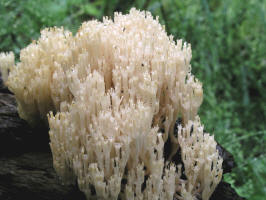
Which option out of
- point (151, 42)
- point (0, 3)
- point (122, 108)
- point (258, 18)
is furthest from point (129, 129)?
point (258, 18)

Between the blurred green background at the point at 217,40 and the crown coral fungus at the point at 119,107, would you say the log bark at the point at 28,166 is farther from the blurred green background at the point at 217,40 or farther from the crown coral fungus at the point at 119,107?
the blurred green background at the point at 217,40

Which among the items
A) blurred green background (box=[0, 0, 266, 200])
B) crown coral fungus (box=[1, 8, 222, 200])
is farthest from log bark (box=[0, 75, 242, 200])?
blurred green background (box=[0, 0, 266, 200])

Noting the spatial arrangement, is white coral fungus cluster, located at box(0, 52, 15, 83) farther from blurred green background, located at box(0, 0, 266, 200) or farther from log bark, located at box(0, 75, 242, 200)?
blurred green background, located at box(0, 0, 266, 200)

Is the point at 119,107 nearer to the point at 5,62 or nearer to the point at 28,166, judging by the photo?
the point at 28,166

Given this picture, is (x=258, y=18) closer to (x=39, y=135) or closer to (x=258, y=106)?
(x=258, y=106)

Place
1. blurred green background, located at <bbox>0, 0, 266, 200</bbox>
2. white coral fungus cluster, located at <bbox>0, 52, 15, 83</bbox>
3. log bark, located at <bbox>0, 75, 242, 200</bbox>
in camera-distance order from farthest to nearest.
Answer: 1. blurred green background, located at <bbox>0, 0, 266, 200</bbox>
2. white coral fungus cluster, located at <bbox>0, 52, 15, 83</bbox>
3. log bark, located at <bbox>0, 75, 242, 200</bbox>

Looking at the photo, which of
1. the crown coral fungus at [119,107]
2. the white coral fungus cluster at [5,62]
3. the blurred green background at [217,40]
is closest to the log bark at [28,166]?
the crown coral fungus at [119,107]

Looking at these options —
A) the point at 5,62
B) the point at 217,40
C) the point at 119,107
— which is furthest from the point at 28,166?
the point at 217,40
